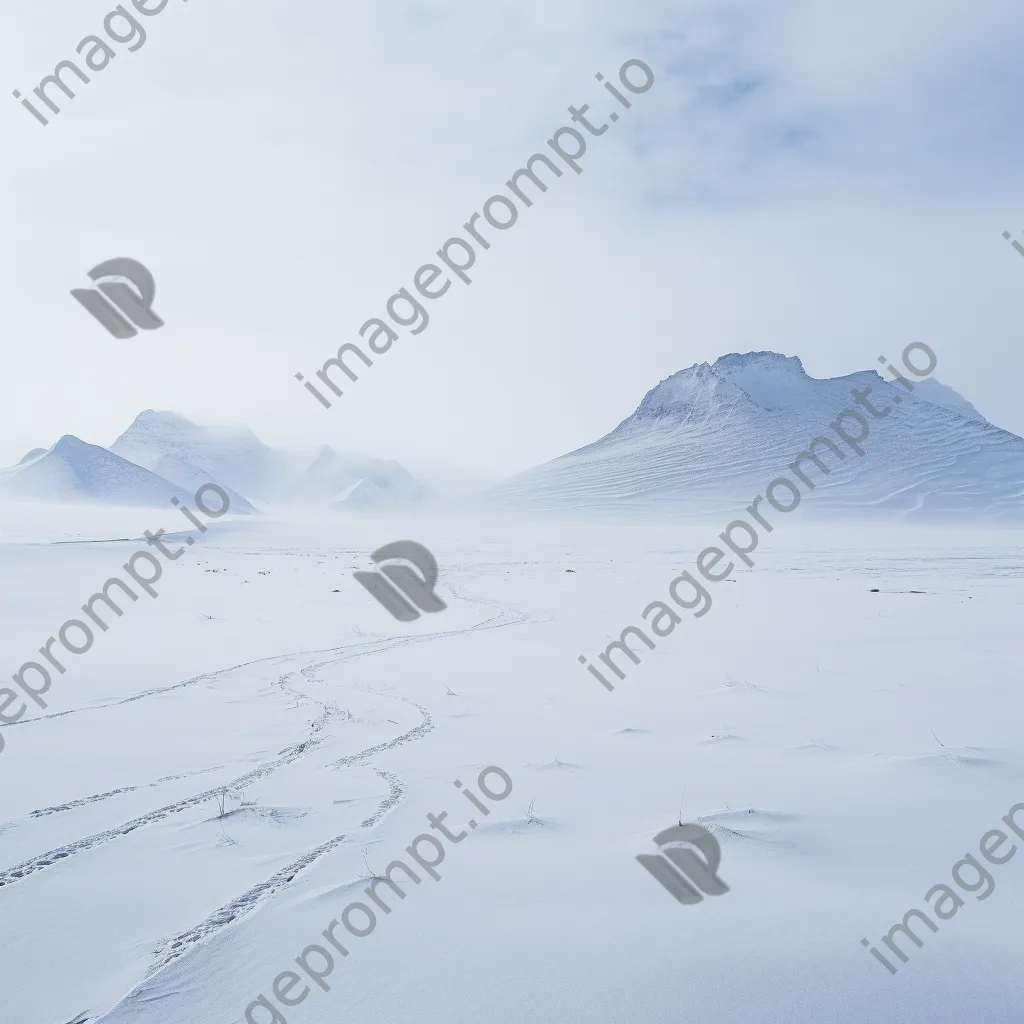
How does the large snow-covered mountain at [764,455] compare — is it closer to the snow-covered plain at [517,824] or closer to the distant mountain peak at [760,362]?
the distant mountain peak at [760,362]

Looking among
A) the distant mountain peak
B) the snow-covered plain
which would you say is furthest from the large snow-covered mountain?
the snow-covered plain

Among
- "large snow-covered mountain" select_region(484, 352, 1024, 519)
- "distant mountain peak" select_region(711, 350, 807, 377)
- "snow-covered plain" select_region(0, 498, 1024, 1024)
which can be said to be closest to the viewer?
"snow-covered plain" select_region(0, 498, 1024, 1024)

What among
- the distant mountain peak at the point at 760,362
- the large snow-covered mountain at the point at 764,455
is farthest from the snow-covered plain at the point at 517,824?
the distant mountain peak at the point at 760,362

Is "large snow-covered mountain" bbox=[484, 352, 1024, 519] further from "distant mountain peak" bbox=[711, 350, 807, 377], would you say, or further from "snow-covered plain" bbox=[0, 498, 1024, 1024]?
"snow-covered plain" bbox=[0, 498, 1024, 1024]

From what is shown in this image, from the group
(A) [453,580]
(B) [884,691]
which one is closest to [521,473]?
(A) [453,580]

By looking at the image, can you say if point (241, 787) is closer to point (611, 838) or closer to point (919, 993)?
point (611, 838)

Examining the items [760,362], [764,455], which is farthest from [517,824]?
[760,362]
